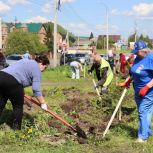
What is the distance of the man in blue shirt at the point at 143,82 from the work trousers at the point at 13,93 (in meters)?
2.04

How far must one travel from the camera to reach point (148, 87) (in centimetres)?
709

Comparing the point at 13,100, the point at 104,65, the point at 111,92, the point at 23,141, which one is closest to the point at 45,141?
the point at 23,141

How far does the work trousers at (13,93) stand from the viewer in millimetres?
7316

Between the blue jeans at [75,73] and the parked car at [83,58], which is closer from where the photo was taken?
the blue jeans at [75,73]

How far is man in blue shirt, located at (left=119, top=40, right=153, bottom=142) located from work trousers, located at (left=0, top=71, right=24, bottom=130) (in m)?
2.04

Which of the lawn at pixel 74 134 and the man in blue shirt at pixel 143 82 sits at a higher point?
the man in blue shirt at pixel 143 82

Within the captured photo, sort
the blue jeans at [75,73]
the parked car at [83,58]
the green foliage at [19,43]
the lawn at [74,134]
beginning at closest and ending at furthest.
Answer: the lawn at [74,134] → the blue jeans at [75,73] → the parked car at [83,58] → the green foliage at [19,43]

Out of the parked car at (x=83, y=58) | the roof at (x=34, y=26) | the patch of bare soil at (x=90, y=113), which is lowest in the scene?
the patch of bare soil at (x=90, y=113)

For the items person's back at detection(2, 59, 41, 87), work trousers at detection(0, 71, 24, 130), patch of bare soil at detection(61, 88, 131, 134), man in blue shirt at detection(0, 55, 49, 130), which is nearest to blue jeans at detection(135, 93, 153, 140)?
patch of bare soil at detection(61, 88, 131, 134)

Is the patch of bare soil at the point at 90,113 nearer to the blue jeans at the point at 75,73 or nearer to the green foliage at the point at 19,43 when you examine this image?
the blue jeans at the point at 75,73

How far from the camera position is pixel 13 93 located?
7.48 m

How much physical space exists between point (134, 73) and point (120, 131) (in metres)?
1.50

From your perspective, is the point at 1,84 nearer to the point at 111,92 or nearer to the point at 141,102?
the point at 141,102

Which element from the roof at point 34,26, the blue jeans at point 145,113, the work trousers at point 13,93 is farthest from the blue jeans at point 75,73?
the roof at point 34,26
